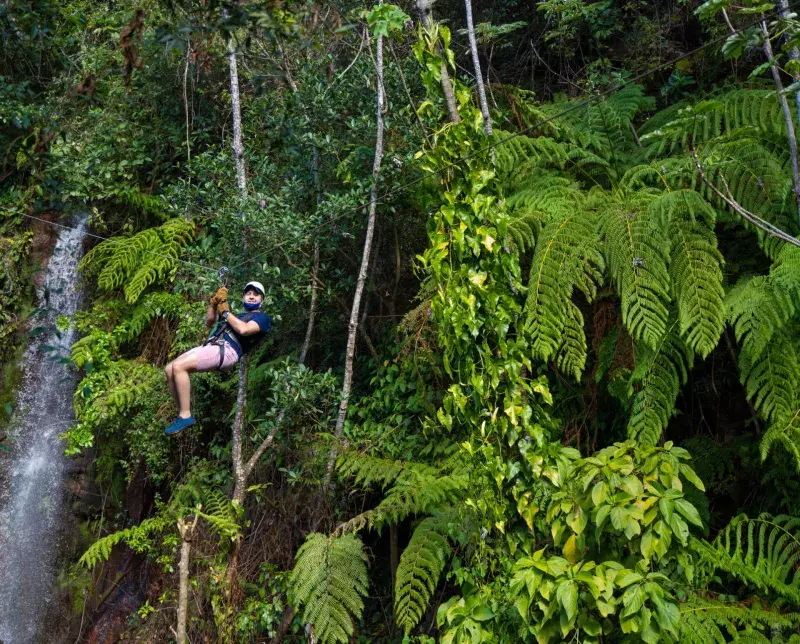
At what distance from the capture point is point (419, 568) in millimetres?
4711

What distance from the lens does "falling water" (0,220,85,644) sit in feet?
25.5

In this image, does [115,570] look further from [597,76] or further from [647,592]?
[597,76]

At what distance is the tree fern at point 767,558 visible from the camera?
403cm

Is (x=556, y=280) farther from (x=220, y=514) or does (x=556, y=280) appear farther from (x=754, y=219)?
(x=220, y=514)

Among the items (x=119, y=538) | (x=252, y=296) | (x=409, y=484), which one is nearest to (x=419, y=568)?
(x=409, y=484)

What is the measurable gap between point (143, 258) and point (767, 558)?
6062 mm

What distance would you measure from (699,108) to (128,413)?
621 centimetres

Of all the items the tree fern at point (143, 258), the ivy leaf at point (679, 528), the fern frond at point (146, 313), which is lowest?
the ivy leaf at point (679, 528)

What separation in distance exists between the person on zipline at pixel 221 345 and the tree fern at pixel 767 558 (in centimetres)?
291

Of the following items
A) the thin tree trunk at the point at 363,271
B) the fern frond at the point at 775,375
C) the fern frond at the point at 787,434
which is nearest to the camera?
the fern frond at the point at 787,434

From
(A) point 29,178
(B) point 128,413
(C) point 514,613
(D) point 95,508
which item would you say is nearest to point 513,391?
(C) point 514,613

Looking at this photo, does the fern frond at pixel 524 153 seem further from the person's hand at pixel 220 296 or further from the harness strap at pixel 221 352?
the harness strap at pixel 221 352

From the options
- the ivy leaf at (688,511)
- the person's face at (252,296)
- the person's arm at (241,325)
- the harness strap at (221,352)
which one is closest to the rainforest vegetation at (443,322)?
the ivy leaf at (688,511)

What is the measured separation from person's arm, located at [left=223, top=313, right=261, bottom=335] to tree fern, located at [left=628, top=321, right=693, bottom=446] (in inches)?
92.3
